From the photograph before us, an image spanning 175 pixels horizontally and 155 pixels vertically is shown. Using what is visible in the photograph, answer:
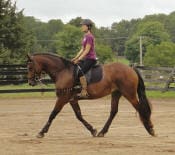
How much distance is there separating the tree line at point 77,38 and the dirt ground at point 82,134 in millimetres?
15017

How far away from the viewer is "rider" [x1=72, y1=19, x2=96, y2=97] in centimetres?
1221

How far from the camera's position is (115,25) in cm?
15412

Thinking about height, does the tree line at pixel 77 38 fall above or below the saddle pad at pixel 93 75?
below

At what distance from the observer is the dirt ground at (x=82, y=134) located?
9.71 metres

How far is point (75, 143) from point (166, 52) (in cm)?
8329

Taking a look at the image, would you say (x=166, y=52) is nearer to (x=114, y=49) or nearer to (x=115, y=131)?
(x=114, y=49)

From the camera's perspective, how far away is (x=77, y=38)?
3482 inches

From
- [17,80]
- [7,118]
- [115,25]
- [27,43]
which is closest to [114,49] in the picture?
[115,25]

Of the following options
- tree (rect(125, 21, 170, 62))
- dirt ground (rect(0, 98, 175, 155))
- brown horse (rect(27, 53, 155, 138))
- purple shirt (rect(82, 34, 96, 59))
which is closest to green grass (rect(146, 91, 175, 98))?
dirt ground (rect(0, 98, 175, 155))

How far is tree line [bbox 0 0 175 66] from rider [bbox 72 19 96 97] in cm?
2180

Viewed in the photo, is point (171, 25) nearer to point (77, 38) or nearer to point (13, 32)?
point (77, 38)

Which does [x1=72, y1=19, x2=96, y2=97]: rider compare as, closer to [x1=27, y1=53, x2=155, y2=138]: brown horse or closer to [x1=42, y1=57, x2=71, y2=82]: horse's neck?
[x1=27, y1=53, x2=155, y2=138]: brown horse

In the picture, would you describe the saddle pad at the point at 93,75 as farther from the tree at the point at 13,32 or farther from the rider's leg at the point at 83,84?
the tree at the point at 13,32

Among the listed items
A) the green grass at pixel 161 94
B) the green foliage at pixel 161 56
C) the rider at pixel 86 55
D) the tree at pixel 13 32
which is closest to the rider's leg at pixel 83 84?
the rider at pixel 86 55
